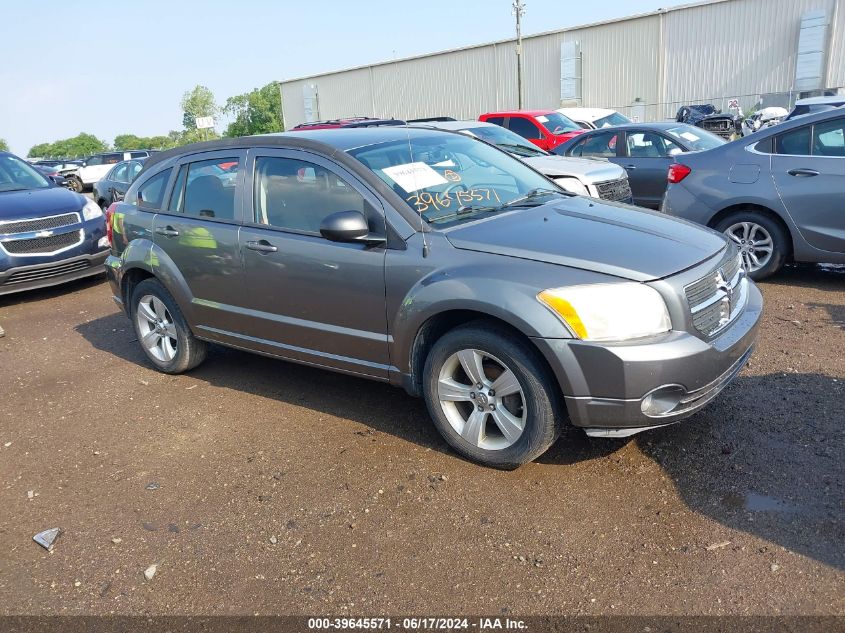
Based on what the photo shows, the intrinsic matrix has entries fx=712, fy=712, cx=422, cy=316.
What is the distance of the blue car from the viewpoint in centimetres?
819

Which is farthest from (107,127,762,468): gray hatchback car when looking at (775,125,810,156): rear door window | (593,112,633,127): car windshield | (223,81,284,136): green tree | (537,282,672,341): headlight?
(223,81,284,136): green tree

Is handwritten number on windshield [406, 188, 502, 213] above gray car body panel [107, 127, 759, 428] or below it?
above

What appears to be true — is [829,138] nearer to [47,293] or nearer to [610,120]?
[47,293]

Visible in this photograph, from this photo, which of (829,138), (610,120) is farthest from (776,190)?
(610,120)

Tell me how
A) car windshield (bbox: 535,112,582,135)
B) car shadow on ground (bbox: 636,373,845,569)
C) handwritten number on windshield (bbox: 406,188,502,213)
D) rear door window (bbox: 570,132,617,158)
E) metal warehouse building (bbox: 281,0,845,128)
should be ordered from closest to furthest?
1. car shadow on ground (bbox: 636,373,845,569)
2. handwritten number on windshield (bbox: 406,188,502,213)
3. rear door window (bbox: 570,132,617,158)
4. car windshield (bbox: 535,112,582,135)
5. metal warehouse building (bbox: 281,0,845,128)

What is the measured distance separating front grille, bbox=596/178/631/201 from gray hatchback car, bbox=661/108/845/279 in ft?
3.90

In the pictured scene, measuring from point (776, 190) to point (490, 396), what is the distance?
4380mm

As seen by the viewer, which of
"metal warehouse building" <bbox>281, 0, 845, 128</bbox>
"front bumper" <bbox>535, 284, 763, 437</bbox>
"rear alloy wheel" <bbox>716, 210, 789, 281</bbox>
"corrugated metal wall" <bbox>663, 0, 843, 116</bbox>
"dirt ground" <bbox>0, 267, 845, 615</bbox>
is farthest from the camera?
"corrugated metal wall" <bbox>663, 0, 843, 116</bbox>

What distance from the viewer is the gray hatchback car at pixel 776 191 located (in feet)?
20.6

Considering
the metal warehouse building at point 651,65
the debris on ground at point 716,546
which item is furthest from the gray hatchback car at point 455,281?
the metal warehouse building at point 651,65

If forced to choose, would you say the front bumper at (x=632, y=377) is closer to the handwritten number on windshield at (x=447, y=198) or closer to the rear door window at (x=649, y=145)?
the handwritten number on windshield at (x=447, y=198)

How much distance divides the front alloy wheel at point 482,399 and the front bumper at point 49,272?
6510mm

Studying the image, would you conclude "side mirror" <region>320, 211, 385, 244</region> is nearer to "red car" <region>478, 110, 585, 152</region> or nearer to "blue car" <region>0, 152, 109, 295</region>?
"blue car" <region>0, 152, 109, 295</region>

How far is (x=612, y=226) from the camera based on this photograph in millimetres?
3879
